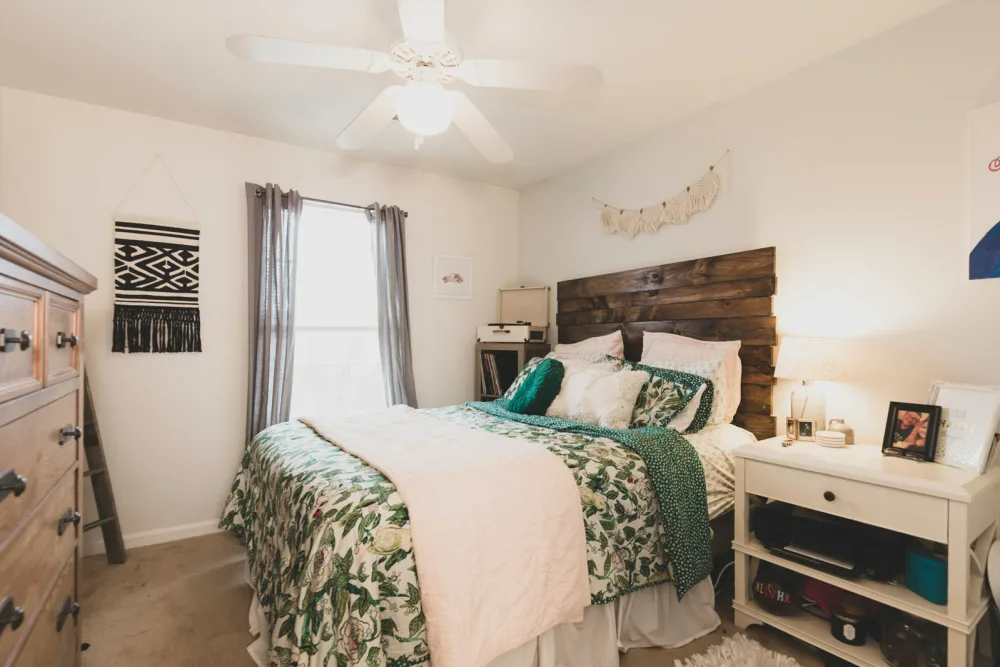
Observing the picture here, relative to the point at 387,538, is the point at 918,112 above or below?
above

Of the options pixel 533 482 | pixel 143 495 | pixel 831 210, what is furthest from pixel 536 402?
pixel 143 495

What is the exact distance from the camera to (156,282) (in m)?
2.83

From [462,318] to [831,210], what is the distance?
8.28ft

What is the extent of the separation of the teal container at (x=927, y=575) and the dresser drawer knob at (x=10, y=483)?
232cm

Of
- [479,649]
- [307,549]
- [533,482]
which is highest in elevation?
[533,482]

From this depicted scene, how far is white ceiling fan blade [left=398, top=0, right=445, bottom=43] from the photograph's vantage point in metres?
1.42

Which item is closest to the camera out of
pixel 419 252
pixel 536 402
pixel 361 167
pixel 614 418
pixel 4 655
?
pixel 4 655

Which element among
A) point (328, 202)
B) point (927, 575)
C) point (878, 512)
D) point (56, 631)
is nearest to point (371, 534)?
point (56, 631)

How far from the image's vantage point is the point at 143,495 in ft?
9.26

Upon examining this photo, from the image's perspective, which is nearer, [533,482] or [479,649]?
[479,649]

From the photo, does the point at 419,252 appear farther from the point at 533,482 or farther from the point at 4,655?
the point at 4,655

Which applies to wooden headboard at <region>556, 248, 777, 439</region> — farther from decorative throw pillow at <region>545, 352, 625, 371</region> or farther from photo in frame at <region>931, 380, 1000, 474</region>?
photo in frame at <region>931, 380, 1000, 474</region>

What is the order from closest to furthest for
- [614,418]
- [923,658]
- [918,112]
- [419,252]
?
[923,658] → [918,112] → [614,418] → [419,252]

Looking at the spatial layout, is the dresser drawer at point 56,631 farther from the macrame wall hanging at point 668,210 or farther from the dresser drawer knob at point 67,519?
the macrame wall hanging at point 668,210
